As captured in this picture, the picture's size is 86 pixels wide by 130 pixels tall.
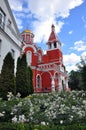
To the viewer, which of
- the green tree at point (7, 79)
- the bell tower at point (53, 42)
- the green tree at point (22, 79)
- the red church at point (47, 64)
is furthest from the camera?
the bell tower at point (53, 42)

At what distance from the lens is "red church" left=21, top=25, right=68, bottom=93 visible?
32156 mm

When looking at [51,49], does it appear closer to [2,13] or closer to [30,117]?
[2,13]

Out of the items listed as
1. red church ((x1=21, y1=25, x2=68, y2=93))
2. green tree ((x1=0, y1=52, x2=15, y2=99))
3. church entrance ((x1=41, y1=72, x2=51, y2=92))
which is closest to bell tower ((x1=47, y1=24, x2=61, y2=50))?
red church ((x1=21, y1=25, x2=68, y2=93))

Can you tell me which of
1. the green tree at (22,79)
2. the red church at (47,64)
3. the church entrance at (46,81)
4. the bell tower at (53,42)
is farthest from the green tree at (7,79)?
the bell tower at (53,42)

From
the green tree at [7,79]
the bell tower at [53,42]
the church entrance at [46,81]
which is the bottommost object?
the green tree at [7,79]

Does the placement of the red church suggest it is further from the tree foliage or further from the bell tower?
the tree foliage

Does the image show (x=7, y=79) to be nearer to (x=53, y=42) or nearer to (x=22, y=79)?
(x=22, y=79)

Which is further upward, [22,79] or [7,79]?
[22,79]

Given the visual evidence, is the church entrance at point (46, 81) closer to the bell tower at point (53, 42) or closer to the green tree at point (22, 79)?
the bell tower at point (53, 42)

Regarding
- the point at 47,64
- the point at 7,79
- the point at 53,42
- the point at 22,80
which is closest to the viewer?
the point at 7,79

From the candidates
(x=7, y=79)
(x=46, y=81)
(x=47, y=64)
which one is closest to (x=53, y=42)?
(x=47, y=64)

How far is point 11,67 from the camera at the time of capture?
13.0 meters

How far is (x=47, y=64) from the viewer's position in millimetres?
32719

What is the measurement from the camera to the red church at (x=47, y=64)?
32156 mm
